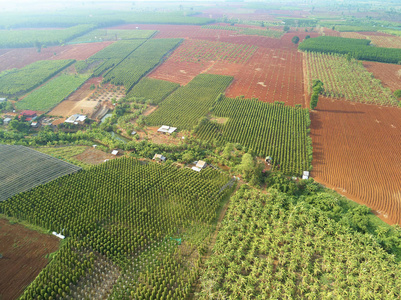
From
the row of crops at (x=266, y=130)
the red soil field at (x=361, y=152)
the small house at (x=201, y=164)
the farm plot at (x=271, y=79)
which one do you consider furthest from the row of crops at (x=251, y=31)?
the small house at (x=201, y=164)

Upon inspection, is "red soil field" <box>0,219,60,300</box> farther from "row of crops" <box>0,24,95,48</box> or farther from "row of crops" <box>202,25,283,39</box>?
"row of crops" <box>202,25,283,39</box>

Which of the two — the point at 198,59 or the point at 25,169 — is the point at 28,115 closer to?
the point at 25,169

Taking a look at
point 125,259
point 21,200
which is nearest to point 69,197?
point 21,200

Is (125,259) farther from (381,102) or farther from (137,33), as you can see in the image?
(137,33)

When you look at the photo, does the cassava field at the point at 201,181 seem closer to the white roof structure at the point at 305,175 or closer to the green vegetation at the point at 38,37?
the white roof structure at the point at 305,175

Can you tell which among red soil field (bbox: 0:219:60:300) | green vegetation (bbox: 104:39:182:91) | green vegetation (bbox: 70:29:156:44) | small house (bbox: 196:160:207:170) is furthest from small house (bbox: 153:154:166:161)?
green vegetation (bbox: 70:29:156:44)

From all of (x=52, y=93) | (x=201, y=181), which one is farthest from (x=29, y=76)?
(x=201, y=181)
